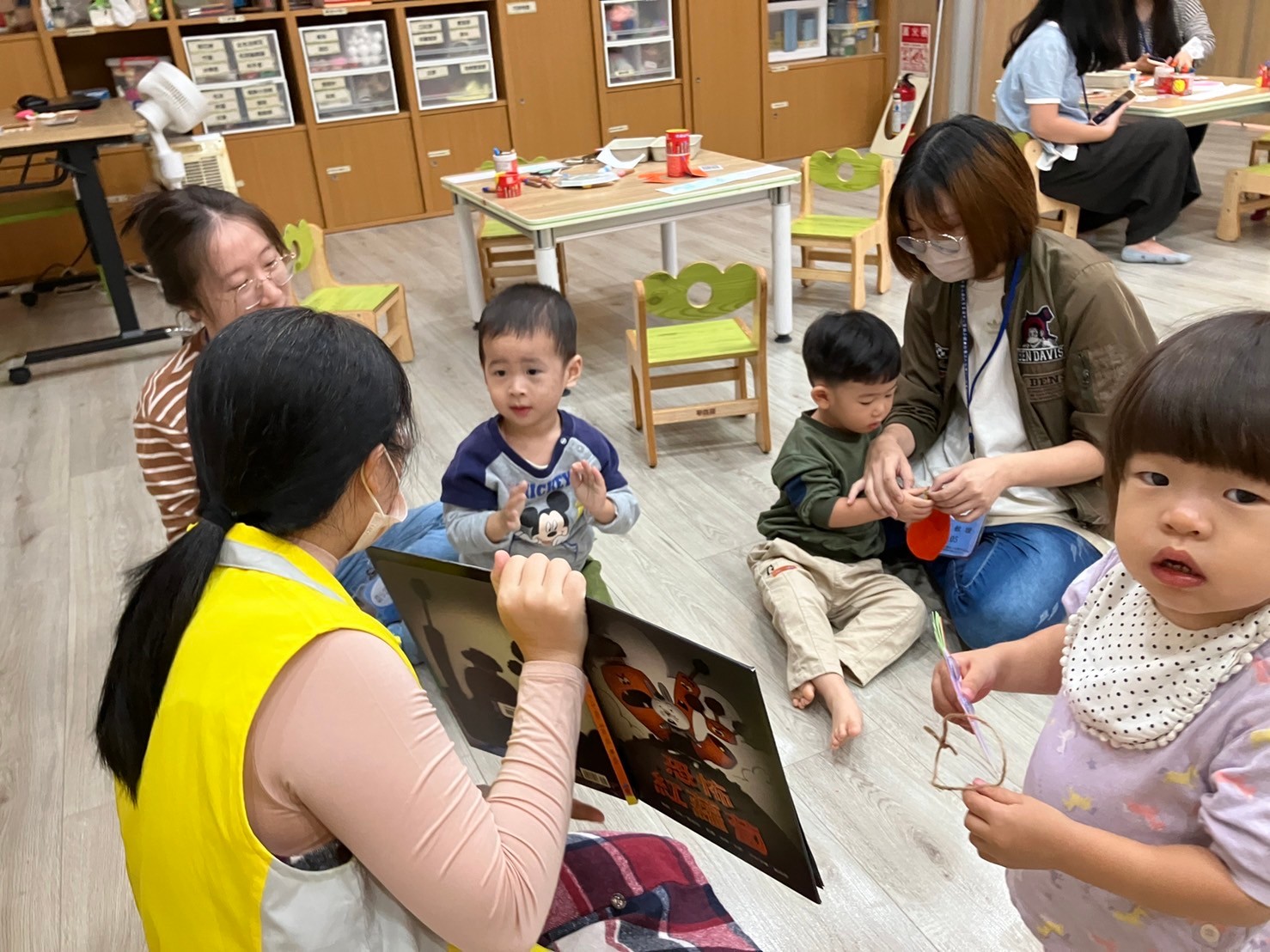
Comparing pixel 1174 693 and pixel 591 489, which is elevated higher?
pixel 1174 693

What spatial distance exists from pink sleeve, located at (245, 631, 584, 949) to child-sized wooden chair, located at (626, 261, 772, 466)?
6.86ft

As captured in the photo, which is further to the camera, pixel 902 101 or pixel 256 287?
pixel 902 101

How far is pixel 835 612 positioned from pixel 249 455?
1527 mm

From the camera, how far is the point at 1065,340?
184cm

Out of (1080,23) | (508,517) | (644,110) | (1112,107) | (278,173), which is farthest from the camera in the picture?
(644,110)

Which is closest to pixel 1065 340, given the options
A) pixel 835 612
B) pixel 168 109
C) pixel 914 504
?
pixel 914 504

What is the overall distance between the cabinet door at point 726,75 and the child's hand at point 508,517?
553 centimetres

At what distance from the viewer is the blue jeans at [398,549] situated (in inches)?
76.9

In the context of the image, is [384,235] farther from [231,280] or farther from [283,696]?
[283,696]

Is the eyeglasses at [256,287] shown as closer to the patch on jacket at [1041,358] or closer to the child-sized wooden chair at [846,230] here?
the patch on jacket at [1041,358]

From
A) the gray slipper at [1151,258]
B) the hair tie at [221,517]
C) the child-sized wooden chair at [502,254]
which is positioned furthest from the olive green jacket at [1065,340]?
the gray slipper at [1151,258]

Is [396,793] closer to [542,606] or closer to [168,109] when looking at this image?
[542,606]

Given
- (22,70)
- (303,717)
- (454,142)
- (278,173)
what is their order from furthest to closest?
(454,142), (278,173), (22,70), (303,717)

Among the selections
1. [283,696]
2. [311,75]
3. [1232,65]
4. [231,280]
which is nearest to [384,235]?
[311,75]
